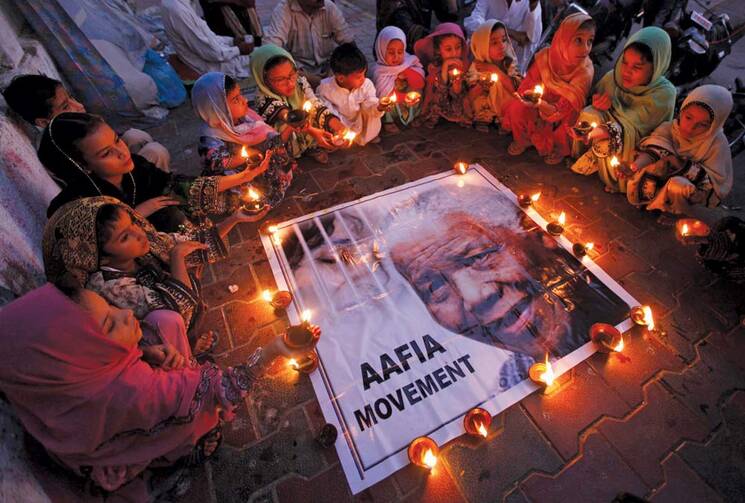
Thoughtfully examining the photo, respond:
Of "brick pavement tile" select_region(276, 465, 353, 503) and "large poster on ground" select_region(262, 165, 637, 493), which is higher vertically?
"large poster on ground" select_region(262, 165, 637, 493)

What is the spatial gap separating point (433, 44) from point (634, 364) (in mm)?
4471

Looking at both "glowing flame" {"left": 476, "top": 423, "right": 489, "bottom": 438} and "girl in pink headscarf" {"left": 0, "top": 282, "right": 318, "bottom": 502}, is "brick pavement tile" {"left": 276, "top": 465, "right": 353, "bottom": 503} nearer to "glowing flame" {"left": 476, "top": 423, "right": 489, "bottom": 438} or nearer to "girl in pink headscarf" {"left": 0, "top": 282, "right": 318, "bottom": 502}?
"girl in pink headscarf" {"left": 0, "top": 282, "right": 318, "bottom": 502}

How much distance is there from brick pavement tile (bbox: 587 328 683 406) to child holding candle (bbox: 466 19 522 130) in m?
3.18

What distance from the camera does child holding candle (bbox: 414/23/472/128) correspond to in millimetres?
4617

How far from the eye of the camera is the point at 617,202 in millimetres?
3883

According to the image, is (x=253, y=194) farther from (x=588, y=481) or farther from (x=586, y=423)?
(x=588, y=481)

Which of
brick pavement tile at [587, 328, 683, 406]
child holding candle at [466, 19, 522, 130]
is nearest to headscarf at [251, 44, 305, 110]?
child holding candle at [466, 19, 522, 130]

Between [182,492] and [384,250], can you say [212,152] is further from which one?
[182,492]

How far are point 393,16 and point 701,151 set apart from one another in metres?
4.95

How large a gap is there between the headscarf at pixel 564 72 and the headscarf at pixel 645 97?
0.27 metres

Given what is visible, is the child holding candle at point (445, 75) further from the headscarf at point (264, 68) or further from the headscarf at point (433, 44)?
the headscarf at point (264, 68)

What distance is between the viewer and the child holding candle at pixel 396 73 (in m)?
4.57

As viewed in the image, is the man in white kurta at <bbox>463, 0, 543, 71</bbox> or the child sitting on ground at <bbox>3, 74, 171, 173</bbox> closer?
the child sitting on ground at <bbox>3, 74, 171, 173</bbox>

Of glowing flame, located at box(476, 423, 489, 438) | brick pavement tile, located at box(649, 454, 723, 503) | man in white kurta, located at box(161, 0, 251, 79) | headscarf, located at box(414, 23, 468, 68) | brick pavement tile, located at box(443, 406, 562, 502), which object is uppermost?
man in white kurta, located at box(161, 0, 251, 79)
